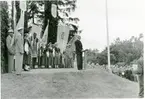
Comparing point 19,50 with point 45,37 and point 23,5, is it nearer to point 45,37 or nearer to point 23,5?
point 45,37

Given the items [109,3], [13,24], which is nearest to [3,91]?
[13,24]

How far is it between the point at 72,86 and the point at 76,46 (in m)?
0.52

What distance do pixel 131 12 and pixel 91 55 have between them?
0.68 meters

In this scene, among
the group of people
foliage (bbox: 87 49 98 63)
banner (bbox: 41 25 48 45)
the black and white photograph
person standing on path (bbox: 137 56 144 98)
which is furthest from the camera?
the group of people

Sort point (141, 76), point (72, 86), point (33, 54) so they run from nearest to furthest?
point (141, 76), point (72, 86), point (33, 54)

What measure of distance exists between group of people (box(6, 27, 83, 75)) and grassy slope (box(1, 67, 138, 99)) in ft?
0.88

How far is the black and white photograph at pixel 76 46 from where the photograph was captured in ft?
11.5

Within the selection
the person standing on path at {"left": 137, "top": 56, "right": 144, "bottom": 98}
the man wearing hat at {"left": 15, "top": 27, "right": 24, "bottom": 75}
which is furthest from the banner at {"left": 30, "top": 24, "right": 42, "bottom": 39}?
the person standing on path at {"left": 137, "top": 56, "right": 144, "bottom": 98}

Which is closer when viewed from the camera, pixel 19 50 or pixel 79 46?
pixel 79 46

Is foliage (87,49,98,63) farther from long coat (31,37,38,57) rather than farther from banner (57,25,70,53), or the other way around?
long coat (31,37,38,57)

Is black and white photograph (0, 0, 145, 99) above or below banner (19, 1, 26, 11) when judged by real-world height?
below

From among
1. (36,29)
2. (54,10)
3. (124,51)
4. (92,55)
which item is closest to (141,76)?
(124,51)

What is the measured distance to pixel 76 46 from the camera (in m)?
3.90

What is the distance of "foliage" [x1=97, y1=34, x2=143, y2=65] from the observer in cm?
343
